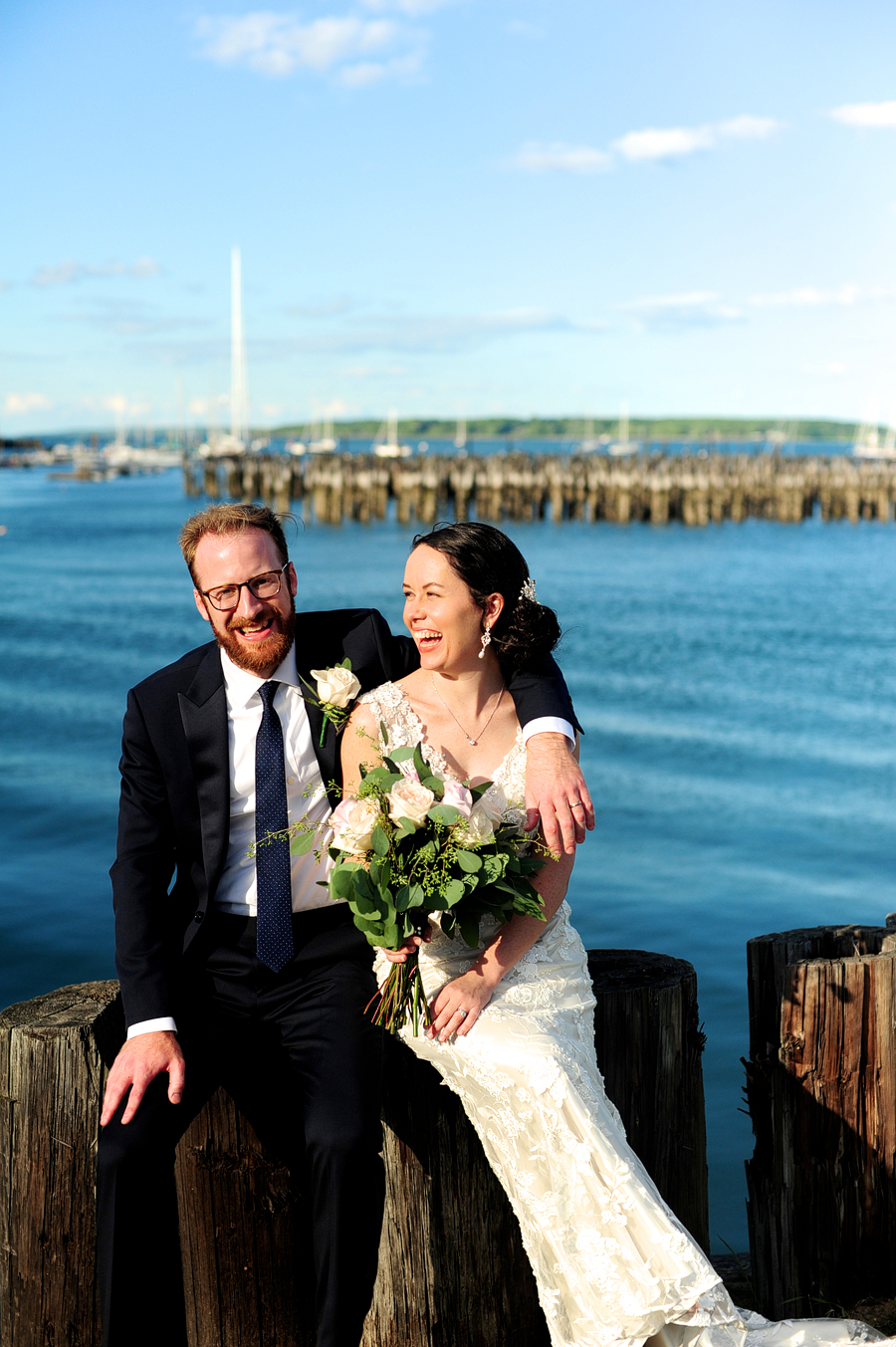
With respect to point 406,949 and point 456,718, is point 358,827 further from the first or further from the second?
point 456,718

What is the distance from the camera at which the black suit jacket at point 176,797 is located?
117 inches

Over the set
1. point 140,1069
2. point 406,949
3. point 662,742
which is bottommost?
point 662,742

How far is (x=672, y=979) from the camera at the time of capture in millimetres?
3008

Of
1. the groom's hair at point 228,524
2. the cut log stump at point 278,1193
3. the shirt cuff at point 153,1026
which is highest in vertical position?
the groom's hair at point 228,524

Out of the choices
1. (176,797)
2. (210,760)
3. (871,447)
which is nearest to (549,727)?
(210,760)

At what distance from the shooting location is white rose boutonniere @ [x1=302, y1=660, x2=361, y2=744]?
303cm

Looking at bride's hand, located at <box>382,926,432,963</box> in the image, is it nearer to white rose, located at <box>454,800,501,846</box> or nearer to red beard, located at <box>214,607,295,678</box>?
white rose, located at <box>454,800,501,846</box>

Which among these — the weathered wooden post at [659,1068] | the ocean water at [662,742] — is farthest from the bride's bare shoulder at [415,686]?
the ocean water at [662,742]

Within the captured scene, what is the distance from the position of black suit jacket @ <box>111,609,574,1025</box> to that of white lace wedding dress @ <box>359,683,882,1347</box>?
711mm

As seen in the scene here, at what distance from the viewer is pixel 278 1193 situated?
284 cm

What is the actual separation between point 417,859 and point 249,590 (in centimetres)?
95

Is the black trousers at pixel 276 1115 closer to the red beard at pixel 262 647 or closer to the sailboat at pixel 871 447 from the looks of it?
the red beard at pixel 262 647

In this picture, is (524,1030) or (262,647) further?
(262,647)

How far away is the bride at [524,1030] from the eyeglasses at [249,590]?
14.9 inches
